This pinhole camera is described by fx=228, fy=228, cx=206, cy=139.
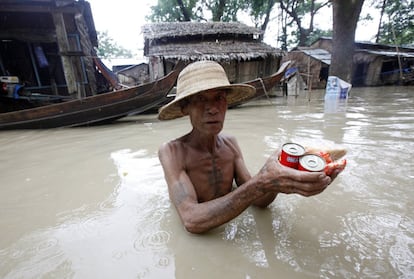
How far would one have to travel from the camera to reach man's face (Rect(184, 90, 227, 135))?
4.71 feet

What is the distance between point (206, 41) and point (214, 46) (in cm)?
95

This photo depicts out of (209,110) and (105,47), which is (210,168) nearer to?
(209,110)

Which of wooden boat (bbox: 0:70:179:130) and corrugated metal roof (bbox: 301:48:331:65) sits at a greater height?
corrugated metal roof (bbox: 301:48:331:65)

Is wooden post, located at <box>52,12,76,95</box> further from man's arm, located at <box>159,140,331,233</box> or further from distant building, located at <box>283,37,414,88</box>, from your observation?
distant building, located at <box>283,37,414,88</box>

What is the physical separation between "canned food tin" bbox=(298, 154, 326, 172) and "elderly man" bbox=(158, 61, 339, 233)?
0.03 metres

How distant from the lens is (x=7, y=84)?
672 cm

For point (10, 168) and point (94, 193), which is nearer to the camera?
point (94, 193)

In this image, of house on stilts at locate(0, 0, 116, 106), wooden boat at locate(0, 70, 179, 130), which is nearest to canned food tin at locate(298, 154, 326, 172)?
wooden boat at locate(0, 70, 179, 130)

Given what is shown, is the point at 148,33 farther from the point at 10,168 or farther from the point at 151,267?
the point at 151,267

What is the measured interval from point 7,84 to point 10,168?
5119mm

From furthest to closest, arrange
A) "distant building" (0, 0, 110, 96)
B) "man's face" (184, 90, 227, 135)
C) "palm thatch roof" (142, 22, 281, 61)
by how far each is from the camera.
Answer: "palm thatch roof" (142, 22, 281, 61) < "distant building" (0, 0, 110, 96) < "man's face" (184, 90, 227, 135)

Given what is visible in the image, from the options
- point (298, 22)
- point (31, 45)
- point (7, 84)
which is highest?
point (298, 22)

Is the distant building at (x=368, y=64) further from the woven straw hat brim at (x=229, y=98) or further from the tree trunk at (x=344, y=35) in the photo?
the woven straw hat brim at (x=229, y=98)

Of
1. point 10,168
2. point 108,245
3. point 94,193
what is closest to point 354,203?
point 108,245
